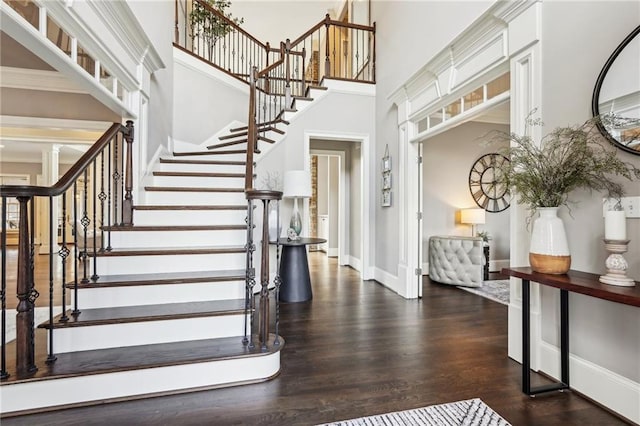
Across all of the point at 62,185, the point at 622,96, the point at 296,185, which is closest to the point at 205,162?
the point at 296,185

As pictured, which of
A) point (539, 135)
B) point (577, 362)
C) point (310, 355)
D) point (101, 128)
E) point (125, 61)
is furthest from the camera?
point (101, 128)

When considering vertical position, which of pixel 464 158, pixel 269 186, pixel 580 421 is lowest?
pixel 580 421

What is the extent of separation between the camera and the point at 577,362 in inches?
76.3

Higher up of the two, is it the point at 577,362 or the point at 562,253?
the point at 562,253

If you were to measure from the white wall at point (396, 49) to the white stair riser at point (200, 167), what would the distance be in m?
2.13

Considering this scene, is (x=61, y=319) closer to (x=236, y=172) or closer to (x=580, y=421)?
(x=236, y=172)

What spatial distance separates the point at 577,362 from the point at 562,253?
2.36ft

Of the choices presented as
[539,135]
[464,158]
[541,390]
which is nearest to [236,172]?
[539,135]

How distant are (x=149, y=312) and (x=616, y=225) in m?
2.77

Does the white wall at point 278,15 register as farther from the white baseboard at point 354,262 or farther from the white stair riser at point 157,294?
the white stair riser at point 157,294

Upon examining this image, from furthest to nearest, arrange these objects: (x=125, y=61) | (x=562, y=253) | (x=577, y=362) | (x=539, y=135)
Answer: (x=125, y=61), (x=539, y=135), (x=577, y=362), (x=562, y=253)

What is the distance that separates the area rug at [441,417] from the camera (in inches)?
64.2

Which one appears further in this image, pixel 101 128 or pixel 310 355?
pixel 101 128

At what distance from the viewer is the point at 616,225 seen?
1.58 metres
